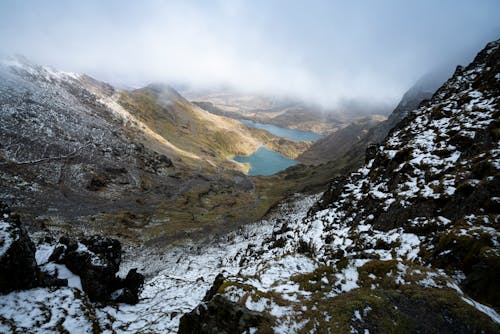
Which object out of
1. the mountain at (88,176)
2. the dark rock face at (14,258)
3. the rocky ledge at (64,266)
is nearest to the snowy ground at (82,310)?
the rocky ledge at (64,266)

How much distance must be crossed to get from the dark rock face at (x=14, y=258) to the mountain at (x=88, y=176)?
46.4 metres

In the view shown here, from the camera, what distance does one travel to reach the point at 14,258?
1508 cm

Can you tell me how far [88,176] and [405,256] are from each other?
97.7 m

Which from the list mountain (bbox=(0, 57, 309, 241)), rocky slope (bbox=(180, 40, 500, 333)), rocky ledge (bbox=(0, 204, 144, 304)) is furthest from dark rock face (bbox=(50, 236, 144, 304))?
mountain (bbox=(0, 57, 309, 241))

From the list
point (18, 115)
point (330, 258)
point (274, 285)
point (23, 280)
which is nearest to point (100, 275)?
point (23, 280)

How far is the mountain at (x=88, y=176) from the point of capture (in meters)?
65.2

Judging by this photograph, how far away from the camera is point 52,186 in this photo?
7394cm

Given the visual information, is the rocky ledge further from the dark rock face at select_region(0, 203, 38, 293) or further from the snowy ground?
the snowy ground

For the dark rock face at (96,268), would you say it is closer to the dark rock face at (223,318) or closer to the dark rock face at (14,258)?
the dark rock face at (14,258)

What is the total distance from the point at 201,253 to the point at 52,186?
5545cm

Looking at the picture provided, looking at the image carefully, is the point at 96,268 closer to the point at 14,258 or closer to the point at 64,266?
the point at 64,266

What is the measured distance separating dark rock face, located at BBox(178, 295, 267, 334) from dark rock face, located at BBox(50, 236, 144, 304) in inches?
565

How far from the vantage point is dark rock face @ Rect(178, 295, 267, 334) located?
8750 millimetres

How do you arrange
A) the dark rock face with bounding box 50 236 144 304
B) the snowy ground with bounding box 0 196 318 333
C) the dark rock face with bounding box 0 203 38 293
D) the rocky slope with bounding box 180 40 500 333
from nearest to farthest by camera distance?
1. the rocky slope with bounding box 180 40 500 333
2. the snowy ground with bounding box 0 196 318 333
3. the dark rock face with bounding box 0 203 38 293
4. the dark rock face with bounding box 50 236 144 304
